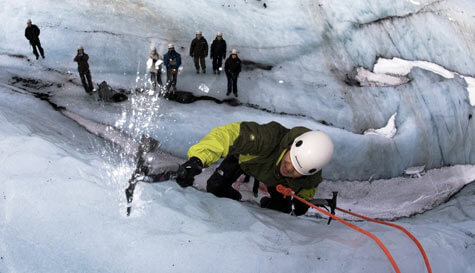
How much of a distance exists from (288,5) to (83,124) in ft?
20.0

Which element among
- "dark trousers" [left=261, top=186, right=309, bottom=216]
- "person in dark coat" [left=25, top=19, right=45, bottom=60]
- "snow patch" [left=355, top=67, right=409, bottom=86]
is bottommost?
"dark trousers" [left=261, top=186, right=309, bottom=216]

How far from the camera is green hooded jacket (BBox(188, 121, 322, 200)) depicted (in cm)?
316

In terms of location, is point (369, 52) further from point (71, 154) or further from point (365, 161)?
point (71, 154)

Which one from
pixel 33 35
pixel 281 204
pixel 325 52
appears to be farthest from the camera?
pixel 325 52

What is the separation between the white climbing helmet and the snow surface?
65cm

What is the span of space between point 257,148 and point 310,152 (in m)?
0.53

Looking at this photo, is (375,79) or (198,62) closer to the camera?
(198,62)

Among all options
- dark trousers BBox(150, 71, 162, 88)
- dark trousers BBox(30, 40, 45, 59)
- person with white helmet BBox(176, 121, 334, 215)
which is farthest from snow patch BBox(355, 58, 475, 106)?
dark trousers BBox(30, 40, 45, 59)

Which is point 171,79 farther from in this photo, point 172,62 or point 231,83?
point 231,83

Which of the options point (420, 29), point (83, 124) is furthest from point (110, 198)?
point (420, 29)

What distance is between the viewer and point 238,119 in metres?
6.75

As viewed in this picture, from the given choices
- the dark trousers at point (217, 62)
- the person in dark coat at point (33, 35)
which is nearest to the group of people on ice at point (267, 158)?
the dark trousers at point (217, 62)

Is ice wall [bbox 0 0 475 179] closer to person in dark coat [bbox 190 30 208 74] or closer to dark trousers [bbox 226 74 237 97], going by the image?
dark trousers [bbox 226 74 237 97]

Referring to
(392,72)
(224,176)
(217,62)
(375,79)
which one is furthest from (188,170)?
(392,72)
